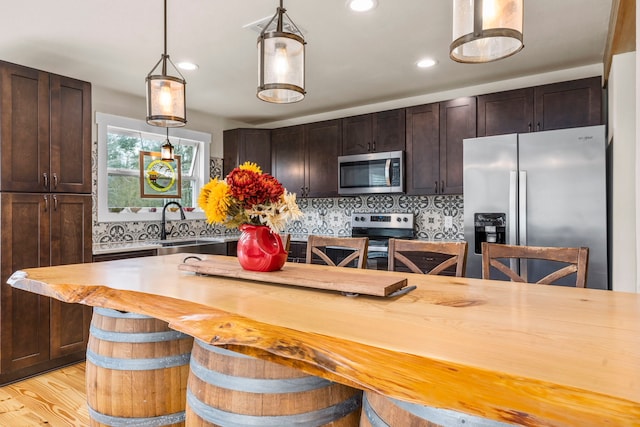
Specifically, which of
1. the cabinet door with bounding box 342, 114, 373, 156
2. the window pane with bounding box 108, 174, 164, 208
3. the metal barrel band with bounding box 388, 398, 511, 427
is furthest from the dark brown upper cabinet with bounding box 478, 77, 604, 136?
the window pane with bounding box 108, 174, 164, 208

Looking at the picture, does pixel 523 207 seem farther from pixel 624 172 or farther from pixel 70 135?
pixel 70 135

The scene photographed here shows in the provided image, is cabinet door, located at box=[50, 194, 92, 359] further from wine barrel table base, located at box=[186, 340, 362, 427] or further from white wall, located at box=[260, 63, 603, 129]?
white wall, located at box=[260, 63, 603, 129]

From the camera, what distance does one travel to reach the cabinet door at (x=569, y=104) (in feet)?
9.74

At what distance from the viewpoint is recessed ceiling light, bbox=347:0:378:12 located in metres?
2.18

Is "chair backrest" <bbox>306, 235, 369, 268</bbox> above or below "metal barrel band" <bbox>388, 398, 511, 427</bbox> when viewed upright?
above

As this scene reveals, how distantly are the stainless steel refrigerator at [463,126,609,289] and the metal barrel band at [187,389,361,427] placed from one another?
228 centimetres

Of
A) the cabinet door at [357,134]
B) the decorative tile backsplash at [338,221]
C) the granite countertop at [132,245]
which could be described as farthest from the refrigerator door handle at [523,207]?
the granite countertop at [132,245]

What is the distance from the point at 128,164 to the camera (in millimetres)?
4039

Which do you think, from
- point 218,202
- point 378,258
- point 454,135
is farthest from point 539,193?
point 218,202

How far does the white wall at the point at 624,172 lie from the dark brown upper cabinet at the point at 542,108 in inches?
18.9

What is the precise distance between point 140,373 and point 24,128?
7.74 feet

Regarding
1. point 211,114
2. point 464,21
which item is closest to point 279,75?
point 464,21

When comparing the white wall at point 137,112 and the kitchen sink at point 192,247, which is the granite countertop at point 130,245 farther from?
the white wall at point 137,112

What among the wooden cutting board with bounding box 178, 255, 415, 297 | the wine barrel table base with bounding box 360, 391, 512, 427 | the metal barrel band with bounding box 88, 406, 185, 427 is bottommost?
the metal barrel band with bounding box 88, 406, 185, 427
